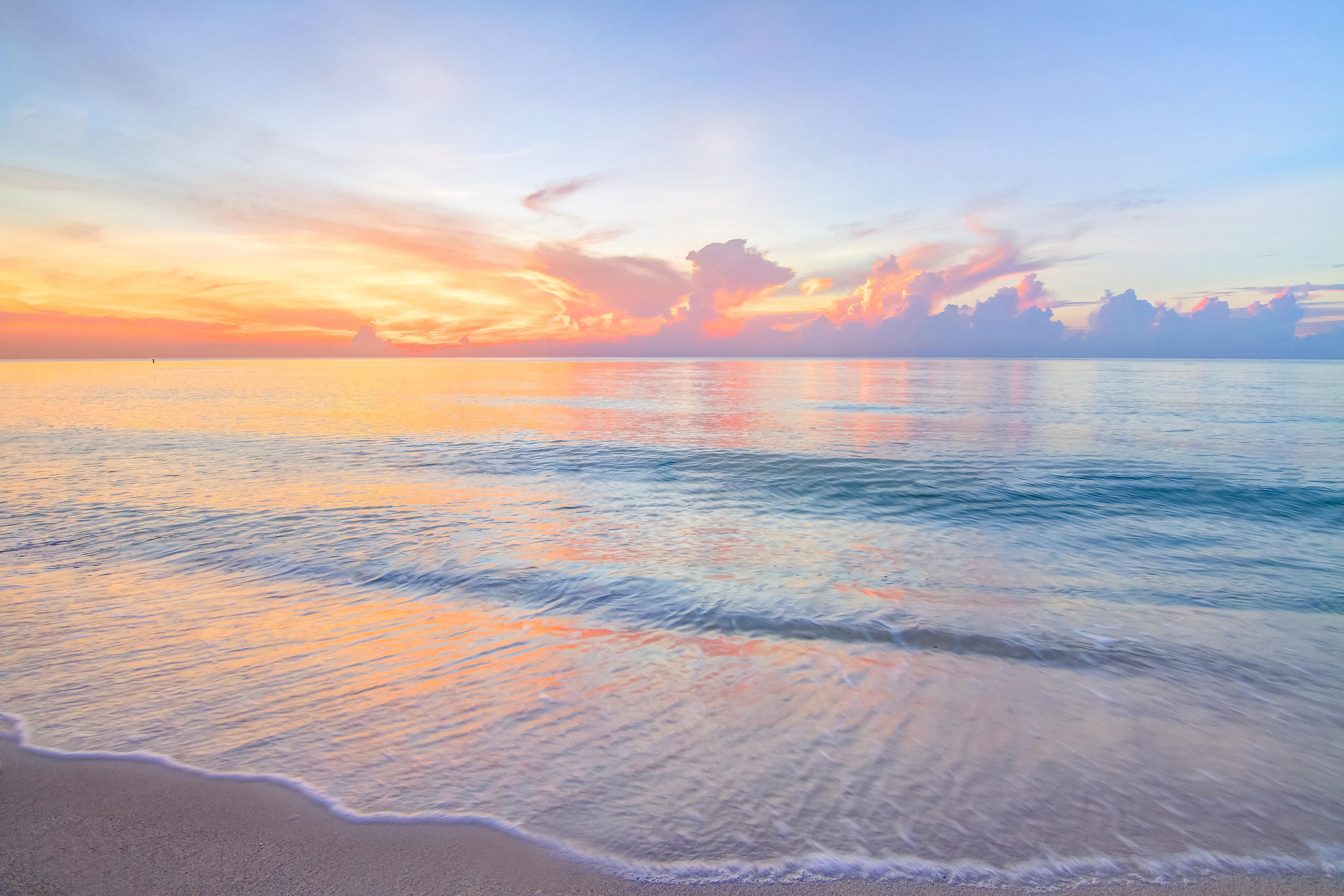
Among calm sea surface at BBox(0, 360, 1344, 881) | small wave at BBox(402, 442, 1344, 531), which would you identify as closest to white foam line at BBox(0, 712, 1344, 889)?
calm sea surface at BBox(0, 360, 1344, 881)

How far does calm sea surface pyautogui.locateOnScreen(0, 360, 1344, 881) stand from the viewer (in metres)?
4.10

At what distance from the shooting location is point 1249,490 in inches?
649

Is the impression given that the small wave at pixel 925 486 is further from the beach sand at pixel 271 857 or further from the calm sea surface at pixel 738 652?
the beach sand at pixel 271 857

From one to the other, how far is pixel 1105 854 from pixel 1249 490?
58.0 ft

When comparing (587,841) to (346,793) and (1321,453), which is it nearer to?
(346,793)

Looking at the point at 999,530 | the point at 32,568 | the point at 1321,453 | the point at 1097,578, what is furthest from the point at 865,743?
the point at 1321,453

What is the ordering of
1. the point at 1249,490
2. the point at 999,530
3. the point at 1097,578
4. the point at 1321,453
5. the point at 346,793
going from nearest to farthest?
1. the point at 346,793
2. the point at 1097,578
3. the point at 999,530
4. the point at 1249,490
5. the point at 1321,453

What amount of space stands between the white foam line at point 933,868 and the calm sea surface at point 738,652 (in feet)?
0.08

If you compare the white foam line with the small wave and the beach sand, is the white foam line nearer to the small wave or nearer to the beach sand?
the beach sand

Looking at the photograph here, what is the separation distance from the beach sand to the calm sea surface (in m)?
0.17

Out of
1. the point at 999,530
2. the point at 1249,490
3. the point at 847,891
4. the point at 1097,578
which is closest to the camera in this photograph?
the point at 847,891

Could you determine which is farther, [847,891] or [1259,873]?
[1259,873]

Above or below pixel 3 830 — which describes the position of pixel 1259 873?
below

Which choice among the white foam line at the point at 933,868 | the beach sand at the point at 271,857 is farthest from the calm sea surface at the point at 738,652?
the beach sand at the point at 271,857
